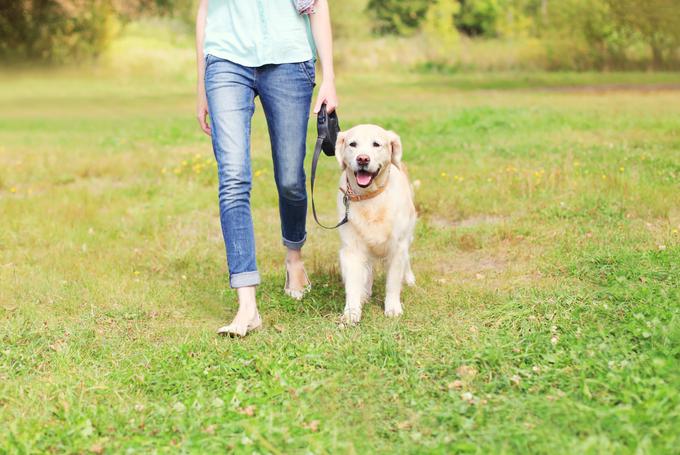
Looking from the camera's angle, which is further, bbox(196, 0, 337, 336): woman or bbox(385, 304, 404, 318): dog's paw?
bbox(385, 304, 404, 318): dog's paw

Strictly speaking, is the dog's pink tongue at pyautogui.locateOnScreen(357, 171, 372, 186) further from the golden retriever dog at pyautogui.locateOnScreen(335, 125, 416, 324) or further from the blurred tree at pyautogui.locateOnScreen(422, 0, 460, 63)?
the blurred tree at pyautogui.locateOnScreen(422, 0, 460, 63)

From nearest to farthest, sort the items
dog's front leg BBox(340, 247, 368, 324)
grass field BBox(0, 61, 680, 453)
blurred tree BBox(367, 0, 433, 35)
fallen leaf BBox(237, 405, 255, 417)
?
grass field BBox(0, 61, 680, 453) → fallen leaf BBox(237, 405, 255, 417) → dog's front leg BBox(340, 247, 368, 324) → blurred tree BBox(367, 0, 433, 35)

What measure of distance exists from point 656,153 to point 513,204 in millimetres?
2635

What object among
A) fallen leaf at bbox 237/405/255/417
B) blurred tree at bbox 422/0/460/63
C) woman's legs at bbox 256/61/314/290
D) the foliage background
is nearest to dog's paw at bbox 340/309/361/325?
woman's legs at bbox 256/61/314/290

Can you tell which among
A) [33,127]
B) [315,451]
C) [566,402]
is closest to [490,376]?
[566,402]

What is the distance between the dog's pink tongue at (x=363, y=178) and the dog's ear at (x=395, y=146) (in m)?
0.27

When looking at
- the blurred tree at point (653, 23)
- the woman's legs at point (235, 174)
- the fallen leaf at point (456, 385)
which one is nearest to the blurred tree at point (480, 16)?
the blurred tree at point (653, 23)

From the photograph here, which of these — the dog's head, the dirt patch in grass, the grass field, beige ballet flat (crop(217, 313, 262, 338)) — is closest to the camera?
the grass field

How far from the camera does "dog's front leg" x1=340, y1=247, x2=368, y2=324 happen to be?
4668 mm

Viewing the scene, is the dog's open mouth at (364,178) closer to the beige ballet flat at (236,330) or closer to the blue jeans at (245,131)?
the blue jeans at (245,131)

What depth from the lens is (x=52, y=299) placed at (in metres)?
5.20

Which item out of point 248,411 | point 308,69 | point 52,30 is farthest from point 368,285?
point 52,30

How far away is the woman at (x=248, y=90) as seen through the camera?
444cm

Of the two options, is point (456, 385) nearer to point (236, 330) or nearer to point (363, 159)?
point (236, 330)
